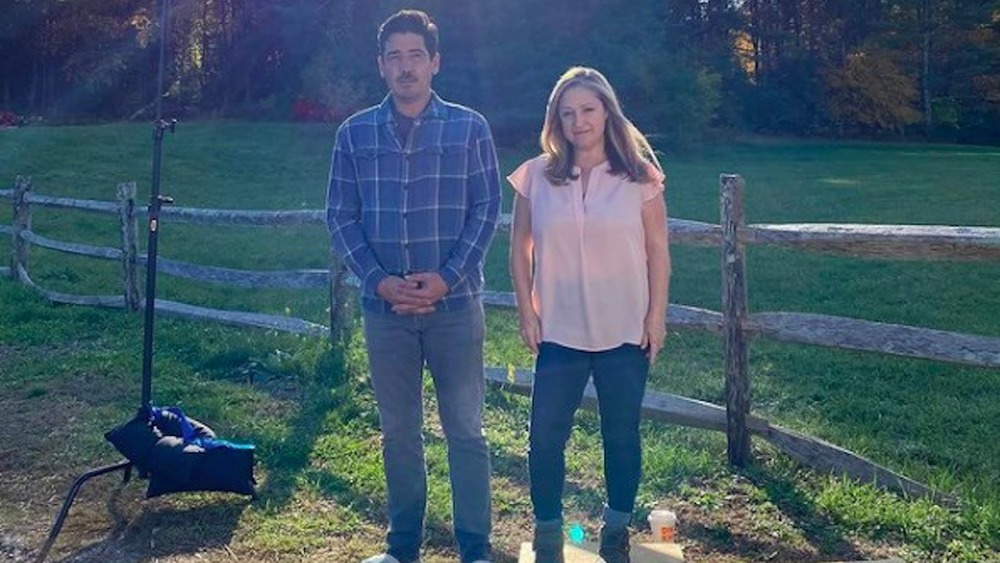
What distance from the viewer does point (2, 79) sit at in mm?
33000

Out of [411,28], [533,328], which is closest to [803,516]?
[533,328]

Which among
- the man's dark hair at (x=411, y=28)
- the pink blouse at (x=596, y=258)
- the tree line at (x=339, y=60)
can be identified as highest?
the tree line at (x=339, y=60)

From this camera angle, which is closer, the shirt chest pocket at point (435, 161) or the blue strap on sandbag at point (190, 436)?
the shirt chest pocket at point (435, 161)

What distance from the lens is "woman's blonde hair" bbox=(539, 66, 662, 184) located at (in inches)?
141

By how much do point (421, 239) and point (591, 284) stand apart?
60 cm

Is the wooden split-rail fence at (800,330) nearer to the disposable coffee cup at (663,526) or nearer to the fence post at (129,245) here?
the disposable coffee cup at (663,526)

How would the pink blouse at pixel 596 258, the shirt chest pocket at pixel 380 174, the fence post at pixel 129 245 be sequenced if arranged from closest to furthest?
the pink blouse at pixel 596 258, the shirt chest pocket at pixel 380 174, the fence post at pixel 129 245

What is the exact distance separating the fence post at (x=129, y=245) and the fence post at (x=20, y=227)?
2.38 metres

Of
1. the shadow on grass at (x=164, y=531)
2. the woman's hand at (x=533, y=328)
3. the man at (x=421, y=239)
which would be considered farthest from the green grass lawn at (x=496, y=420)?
the woman's hand at (x=533, y=328)

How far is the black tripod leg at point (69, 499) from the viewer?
4223 mm

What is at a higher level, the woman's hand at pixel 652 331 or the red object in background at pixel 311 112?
the red object in background at pixel 311 112

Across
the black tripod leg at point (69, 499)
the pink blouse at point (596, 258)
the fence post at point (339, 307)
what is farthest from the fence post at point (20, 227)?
the pink blouse at point (596, 258)

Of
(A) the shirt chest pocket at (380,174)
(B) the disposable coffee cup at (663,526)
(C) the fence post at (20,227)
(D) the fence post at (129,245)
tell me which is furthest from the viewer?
(C) the fence post at (20,227)

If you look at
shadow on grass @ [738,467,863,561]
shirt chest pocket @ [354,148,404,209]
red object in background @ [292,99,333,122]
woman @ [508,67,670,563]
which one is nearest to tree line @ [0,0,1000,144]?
red object in background @ [292,99,333,122]
